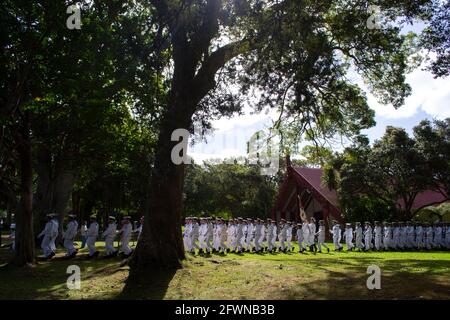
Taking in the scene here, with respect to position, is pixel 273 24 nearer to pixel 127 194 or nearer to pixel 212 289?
pixel 212 289

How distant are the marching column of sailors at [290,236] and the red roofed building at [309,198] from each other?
551 cm

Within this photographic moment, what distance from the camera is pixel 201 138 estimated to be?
15922mm

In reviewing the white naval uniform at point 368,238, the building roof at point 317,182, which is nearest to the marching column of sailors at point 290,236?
the white naval uniform at point 368,238

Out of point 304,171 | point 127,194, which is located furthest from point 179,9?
point 127,194

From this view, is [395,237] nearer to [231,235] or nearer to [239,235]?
[239,235]

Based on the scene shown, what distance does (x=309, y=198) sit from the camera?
3809 cm

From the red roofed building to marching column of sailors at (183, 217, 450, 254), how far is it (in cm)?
551

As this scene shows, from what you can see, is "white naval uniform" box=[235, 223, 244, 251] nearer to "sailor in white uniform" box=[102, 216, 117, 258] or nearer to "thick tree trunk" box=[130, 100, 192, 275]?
"sailor in white uniform" box=[102, 216, 117, 258]

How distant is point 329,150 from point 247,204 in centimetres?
2933

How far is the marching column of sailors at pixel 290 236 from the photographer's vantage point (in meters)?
22.0

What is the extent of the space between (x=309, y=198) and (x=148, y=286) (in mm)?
28266

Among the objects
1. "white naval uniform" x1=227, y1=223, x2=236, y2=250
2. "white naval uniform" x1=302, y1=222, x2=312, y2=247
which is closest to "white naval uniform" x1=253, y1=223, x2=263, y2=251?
"white naval uniform" x1=227, y1=223, x2=236, y2=250

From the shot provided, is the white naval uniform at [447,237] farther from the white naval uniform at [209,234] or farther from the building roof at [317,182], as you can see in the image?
the white naval uniform at [209,234]

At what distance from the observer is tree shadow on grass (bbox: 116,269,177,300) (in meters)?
10.4
